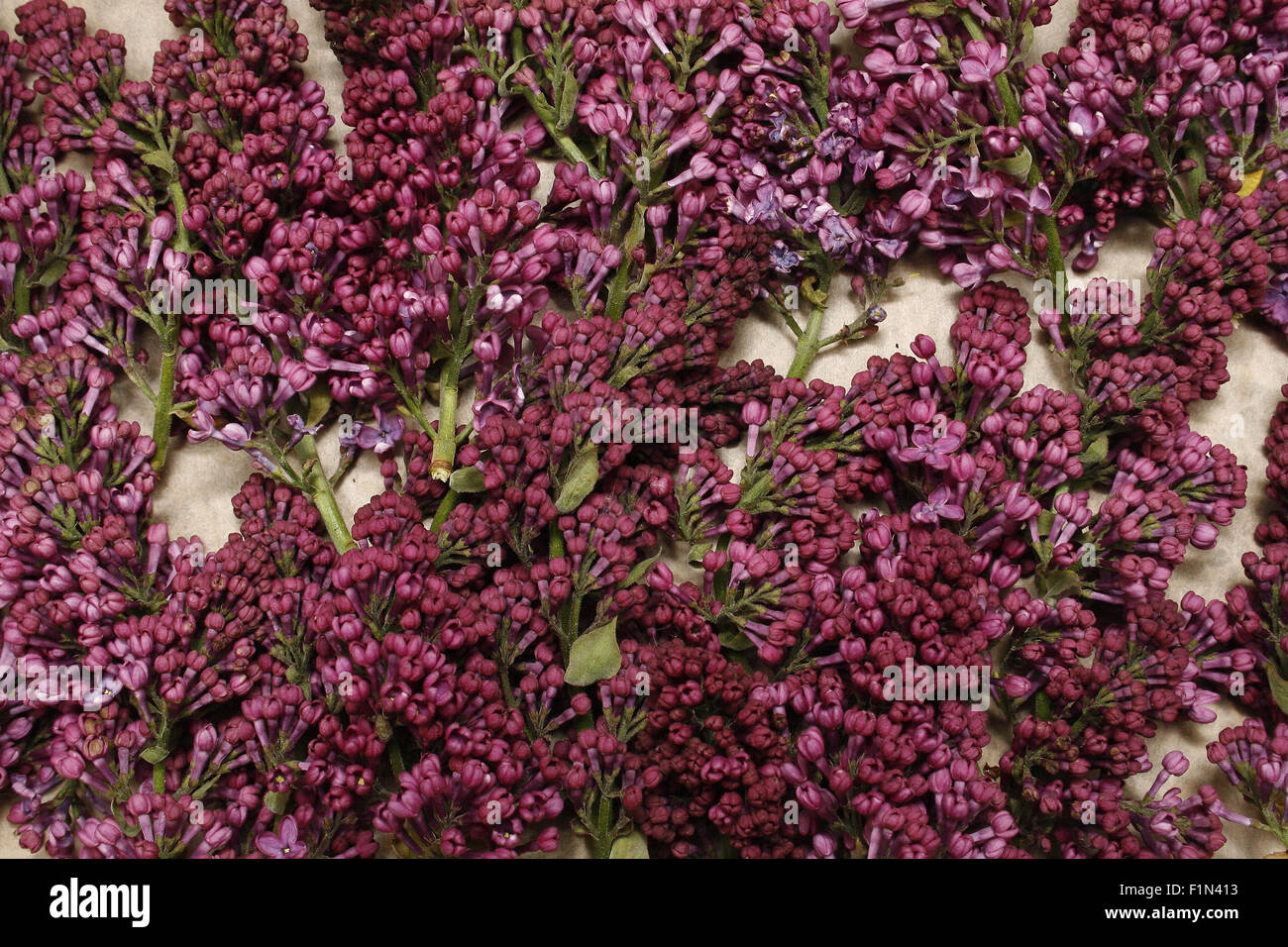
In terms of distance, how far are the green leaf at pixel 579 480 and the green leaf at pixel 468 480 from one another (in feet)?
0.55

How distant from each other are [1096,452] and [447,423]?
1264 millimetres

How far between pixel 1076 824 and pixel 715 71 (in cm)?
164

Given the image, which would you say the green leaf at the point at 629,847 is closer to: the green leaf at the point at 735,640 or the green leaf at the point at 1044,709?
the green leaf at the point at 735,640

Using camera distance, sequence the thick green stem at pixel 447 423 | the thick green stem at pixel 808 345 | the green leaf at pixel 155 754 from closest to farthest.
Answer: the green leaf at pixel 155 754
the thick green stem at pixel 447 423
the thick green stem at pixel 808 345

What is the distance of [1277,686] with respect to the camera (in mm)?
2166

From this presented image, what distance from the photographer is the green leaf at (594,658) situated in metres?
2.09

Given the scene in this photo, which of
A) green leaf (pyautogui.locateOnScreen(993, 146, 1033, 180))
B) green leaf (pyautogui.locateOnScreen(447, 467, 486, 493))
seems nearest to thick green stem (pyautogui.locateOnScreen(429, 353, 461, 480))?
green leaf (pyautogui.locateOnScreen(447, 467, 486, 493))

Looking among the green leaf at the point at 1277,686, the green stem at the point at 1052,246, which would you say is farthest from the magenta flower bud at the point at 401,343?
the green leaf at the point at 1277,686

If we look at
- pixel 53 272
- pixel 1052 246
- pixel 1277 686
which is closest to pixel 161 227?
pixel 53 272

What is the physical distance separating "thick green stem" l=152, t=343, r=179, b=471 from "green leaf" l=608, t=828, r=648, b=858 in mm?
1176

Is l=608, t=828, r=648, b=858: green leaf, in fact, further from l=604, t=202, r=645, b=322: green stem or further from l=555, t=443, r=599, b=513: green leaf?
l=604, t=202, r=645, b=322: green stem
